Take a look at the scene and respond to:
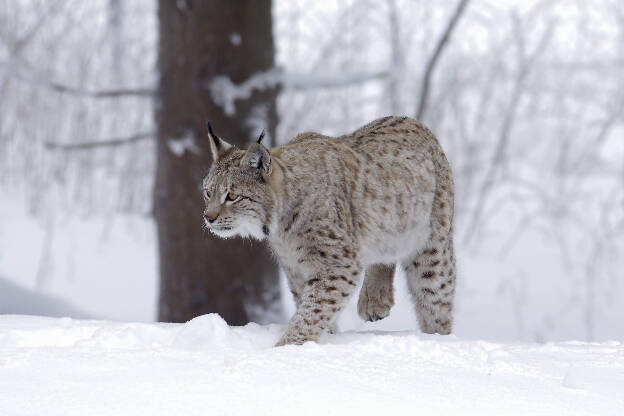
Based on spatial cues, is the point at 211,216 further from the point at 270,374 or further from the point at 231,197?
the point at 270,374

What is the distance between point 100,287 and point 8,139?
231 cm

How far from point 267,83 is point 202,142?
63 centimetres

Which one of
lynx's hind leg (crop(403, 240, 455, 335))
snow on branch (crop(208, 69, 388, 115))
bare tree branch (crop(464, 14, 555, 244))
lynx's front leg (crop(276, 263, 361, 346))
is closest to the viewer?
lynx's front leg (crop(276, 263, 361, 346))

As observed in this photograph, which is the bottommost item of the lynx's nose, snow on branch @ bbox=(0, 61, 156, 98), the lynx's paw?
the lynx's paw

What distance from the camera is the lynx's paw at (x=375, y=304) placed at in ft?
14.6

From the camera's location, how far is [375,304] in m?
4.46

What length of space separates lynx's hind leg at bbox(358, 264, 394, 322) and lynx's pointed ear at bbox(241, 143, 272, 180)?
1225 millimetres

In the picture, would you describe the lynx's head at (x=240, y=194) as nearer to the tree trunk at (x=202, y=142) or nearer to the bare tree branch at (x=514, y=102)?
the tree trunk at (x=202, y=142)

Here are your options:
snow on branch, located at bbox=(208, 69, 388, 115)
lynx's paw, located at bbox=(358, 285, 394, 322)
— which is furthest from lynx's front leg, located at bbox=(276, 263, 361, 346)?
snow on branch, located at bbox=(208, 69, 388, 115)

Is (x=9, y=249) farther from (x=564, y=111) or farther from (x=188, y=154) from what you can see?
(x=564, y=111)

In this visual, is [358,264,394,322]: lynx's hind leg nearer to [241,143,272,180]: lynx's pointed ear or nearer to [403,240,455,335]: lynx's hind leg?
[403,240,455,335]: lynx's hind leg

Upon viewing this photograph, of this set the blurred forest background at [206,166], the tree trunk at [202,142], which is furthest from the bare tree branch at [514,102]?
the tree trunk at [202,142]

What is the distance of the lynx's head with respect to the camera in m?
3.54

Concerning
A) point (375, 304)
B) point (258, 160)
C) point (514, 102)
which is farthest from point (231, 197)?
point (514, 102)
